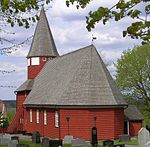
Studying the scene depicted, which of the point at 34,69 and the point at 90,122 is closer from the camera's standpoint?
the point at 90,122

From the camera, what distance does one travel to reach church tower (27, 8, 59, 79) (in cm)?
5525

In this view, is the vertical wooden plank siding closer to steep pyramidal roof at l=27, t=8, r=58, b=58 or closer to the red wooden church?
steep pyramidal roof at l=27, t=8, r=58, b=58

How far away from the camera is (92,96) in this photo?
126ft

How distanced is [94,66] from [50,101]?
571 cm

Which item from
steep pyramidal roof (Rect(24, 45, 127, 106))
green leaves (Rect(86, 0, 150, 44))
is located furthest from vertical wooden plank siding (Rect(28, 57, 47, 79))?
green leaves (Rect(86, 0, 150, 44))

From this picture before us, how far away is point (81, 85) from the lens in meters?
39.7

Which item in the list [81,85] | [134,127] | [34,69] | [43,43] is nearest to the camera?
[81,85]

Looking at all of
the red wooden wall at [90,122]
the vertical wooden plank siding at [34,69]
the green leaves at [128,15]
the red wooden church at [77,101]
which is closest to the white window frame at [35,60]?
the vertical wooden plank siding at [34,69]

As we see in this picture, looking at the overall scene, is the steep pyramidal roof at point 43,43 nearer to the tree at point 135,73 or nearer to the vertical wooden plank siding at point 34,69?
the vertical wooden plank siding at point 34,69

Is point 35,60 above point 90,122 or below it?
above

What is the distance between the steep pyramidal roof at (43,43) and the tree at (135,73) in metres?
10.5

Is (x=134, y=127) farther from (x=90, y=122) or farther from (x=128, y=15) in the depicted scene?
(x=128, y=15)

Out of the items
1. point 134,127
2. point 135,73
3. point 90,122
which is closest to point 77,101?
point 90,122

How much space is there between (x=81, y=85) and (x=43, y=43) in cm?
1702
